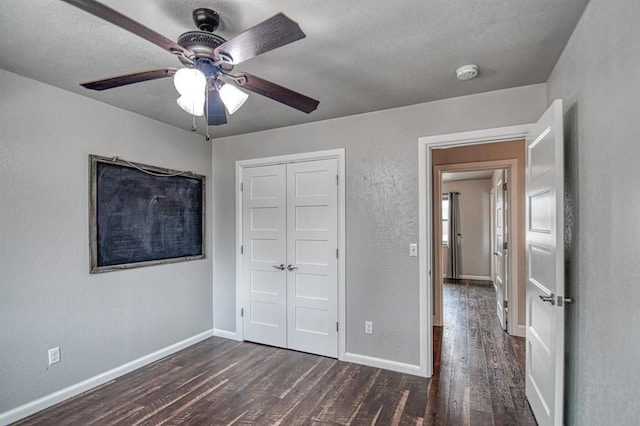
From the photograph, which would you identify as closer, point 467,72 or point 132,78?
point 132,78

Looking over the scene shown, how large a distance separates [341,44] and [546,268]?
5.83 ft

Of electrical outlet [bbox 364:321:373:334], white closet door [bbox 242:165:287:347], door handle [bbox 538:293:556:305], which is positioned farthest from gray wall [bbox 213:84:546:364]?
door handle [bbox 538:293:556:305]

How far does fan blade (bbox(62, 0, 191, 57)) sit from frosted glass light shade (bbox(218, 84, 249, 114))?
12.3 inches

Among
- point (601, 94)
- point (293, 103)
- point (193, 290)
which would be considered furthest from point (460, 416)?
point (193, 290)

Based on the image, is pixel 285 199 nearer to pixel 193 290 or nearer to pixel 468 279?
pixel 193 290

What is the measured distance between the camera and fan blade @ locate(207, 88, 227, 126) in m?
1.90

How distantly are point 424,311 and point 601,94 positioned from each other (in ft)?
6.72

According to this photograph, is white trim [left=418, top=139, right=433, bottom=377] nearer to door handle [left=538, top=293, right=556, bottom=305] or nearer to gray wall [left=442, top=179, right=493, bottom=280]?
door handle [left=538, top=293, right=556, bottom=305]

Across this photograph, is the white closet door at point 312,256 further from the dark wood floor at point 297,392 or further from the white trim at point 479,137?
the white trim at point 479,137

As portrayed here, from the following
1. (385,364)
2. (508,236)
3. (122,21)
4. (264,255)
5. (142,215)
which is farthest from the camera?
(508,236)

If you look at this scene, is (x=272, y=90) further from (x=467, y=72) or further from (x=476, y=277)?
(x=476, y=277)

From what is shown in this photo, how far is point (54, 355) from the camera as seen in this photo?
8.36ft

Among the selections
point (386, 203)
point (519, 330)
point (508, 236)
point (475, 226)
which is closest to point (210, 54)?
point (386, 203)

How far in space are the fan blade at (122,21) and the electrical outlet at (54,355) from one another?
97.5 inches
